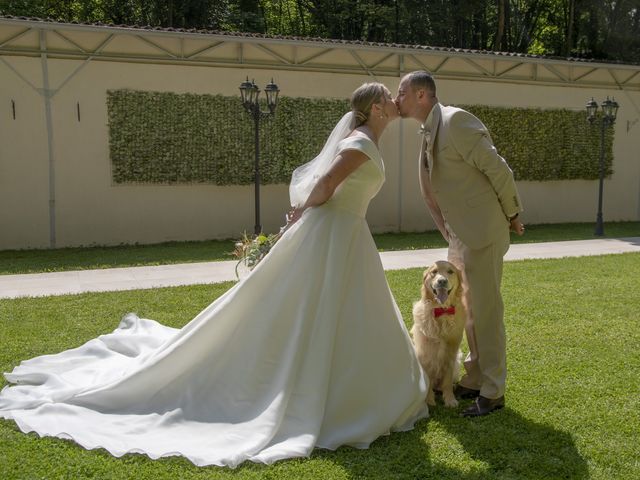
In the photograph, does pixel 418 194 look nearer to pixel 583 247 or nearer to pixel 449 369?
pixel 583 247

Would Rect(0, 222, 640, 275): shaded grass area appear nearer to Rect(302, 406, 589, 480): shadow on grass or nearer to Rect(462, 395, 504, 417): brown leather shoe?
Rect(462, 395, 504, 417): brown leather shoe

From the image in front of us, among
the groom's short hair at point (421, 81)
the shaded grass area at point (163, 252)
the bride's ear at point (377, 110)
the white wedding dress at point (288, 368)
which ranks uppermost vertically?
the groom's short hair at point (421, 81)

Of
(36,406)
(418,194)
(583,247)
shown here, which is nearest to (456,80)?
(418,194)

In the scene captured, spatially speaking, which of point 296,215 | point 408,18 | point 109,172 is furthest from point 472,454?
point 408,18

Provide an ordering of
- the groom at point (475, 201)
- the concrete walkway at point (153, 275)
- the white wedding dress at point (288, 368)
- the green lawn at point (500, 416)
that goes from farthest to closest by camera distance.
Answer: the concrete walkway at point (153, 275) < the groom at point (475, 201) < the white wedding dress at point (288, 368) < the green lawn at point (500, 416)

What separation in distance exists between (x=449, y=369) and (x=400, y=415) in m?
0.61

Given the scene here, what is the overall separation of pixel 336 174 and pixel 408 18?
22375mm

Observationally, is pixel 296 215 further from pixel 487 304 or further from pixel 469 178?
A: pixel 487 304

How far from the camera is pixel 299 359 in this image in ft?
12.0

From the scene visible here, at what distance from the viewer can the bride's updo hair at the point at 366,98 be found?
3.72m

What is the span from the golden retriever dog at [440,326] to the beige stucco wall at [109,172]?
395 inches

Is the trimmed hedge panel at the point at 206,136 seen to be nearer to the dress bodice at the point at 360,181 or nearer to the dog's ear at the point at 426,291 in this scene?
the dress bodice at the point at 360,181

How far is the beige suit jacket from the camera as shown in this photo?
12.3ft

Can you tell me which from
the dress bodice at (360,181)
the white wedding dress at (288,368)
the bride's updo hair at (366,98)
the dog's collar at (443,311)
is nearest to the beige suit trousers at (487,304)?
the dog's collar at (443,311)
